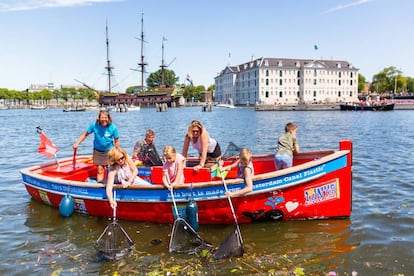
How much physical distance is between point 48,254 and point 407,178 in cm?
1152

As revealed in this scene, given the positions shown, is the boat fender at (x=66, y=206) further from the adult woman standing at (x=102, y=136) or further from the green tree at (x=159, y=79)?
the green tree at (x=159, y=79)

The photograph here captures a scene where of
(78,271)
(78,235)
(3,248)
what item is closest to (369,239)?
(78,271)

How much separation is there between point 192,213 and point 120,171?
187cm

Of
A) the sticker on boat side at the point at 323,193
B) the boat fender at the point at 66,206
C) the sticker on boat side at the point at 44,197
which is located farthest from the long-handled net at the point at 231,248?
the sticker on boat side at the point at 44,197

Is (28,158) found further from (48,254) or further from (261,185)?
(261,185)

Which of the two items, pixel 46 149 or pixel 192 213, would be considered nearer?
pixel 192 213

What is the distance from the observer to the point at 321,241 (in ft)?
23.0

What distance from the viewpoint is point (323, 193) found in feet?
24.3

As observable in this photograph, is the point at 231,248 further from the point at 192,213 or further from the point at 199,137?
the point at 199,137

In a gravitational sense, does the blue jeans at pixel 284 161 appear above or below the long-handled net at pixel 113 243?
above

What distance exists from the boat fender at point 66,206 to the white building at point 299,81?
4431 inches

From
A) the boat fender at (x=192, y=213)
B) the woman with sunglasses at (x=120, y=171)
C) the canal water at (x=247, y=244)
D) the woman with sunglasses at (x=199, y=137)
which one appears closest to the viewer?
the canal water at (x=247, y=244)

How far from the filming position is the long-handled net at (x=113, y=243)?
21.3 feet

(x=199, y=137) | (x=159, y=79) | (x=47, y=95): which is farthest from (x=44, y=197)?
(x=47, y=95)
